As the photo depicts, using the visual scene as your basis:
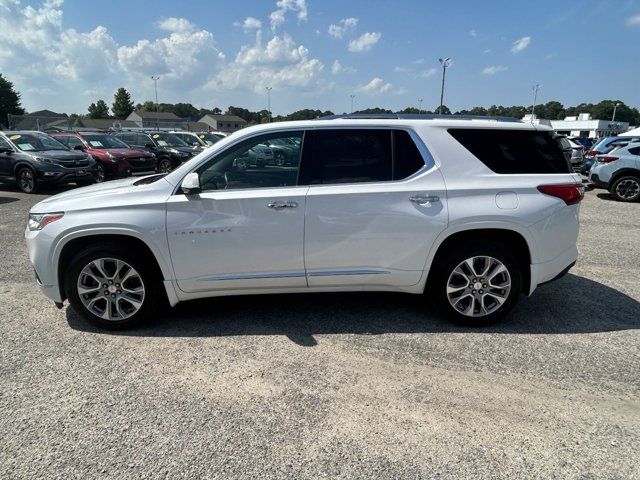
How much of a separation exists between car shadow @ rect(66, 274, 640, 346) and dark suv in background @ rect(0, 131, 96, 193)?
938cm

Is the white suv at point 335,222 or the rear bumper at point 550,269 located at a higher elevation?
the white suv at point 335,222

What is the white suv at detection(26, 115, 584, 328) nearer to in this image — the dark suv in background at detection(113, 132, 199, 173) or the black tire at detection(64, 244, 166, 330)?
the black tire at detection(64, 244, 166, 330)

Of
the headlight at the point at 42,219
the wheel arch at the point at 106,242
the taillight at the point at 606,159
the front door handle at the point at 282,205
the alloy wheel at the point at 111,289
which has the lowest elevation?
the alloy wheel at the point at 111,289

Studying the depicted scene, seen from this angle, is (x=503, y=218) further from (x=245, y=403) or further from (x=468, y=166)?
(x=245, y=403)

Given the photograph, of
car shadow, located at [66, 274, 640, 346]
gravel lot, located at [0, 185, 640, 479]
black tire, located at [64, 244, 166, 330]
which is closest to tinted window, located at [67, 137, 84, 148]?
gravel lot, located at [0, 185, 640, 479]

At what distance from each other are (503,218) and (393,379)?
65.9 inches

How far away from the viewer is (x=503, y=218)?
373 cm

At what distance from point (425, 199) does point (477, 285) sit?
36.3 inches

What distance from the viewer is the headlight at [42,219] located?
12.4 feet

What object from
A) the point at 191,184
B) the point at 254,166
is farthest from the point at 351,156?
the point at 191,184

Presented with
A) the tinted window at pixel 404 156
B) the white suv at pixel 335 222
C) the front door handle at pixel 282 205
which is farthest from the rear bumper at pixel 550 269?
the front door handle at pixel 282 205

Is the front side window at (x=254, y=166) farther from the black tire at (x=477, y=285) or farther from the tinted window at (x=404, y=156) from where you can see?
the black tire at (x=477, y=285)

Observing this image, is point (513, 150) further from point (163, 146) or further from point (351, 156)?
point (163, 146)

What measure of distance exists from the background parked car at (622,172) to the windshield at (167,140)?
1538 cm
